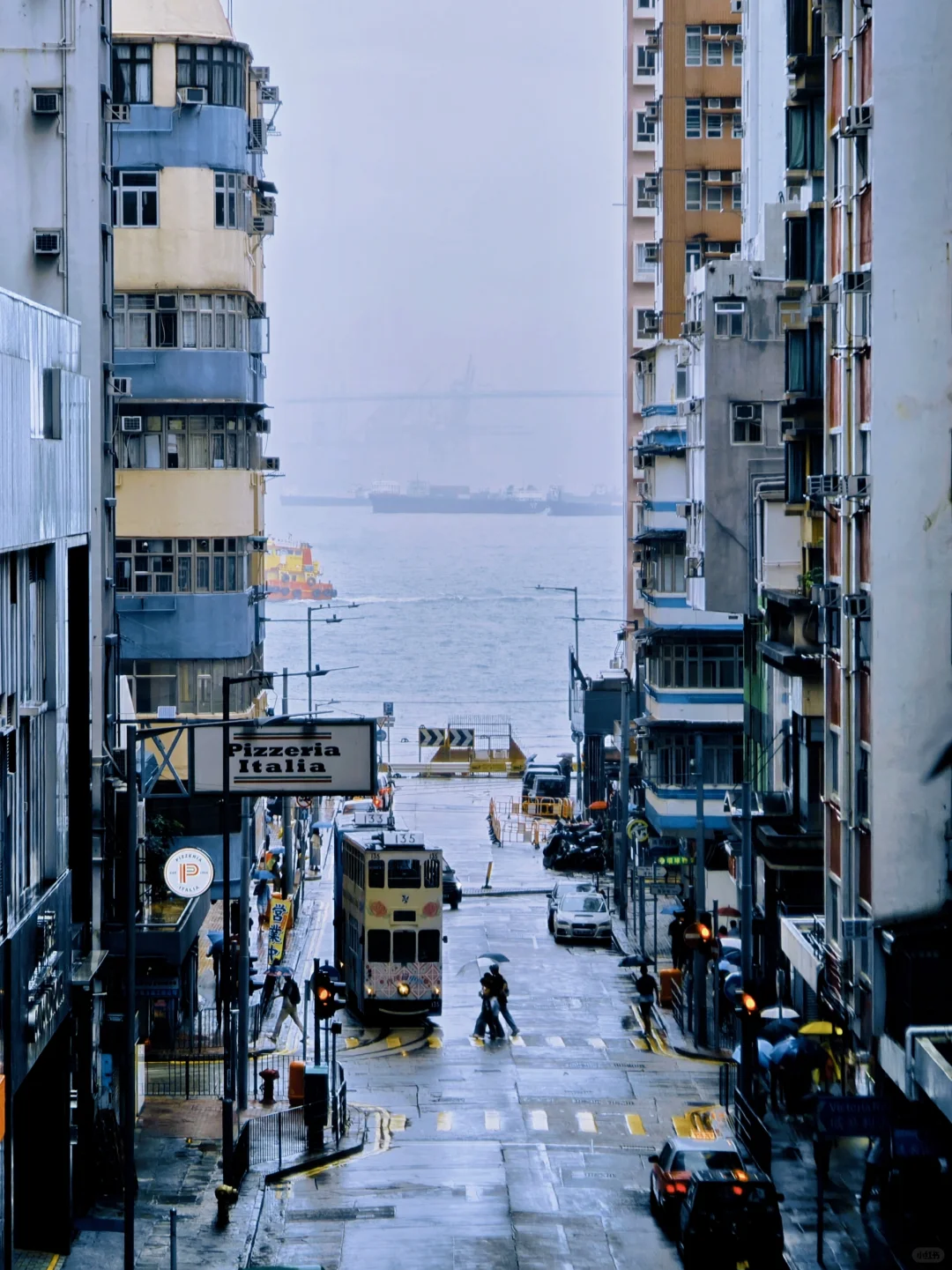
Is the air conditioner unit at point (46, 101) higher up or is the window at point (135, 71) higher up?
the window at point (135, 71)

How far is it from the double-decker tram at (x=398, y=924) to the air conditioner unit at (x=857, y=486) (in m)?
15.4

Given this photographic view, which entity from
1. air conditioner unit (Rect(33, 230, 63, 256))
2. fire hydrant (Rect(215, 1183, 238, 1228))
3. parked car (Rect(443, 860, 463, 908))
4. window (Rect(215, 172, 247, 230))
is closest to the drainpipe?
fire hydrant (Rect(215, 1183, 238, 1228))

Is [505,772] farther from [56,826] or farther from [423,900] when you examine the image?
[56,826]

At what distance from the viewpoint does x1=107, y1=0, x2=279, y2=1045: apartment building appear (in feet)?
172

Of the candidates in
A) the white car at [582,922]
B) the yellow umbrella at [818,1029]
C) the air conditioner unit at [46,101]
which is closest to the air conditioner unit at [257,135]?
the air conditioner unit at [46,101]

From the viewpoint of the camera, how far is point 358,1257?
99.8 feet

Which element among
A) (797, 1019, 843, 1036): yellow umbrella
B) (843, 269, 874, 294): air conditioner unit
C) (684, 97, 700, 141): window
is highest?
(684, 97, 700, 141): window

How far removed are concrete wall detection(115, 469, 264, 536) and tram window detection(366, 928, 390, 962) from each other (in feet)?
36.8

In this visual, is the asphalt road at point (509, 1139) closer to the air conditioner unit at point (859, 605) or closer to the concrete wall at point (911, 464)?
the concrete wall at point (911, 464)

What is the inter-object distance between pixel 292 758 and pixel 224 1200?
7452 millimetres

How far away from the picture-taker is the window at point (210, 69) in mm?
52156

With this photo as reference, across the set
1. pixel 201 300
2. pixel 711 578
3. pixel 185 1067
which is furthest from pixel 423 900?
pixel 201 300

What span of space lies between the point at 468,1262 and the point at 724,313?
3176 cm

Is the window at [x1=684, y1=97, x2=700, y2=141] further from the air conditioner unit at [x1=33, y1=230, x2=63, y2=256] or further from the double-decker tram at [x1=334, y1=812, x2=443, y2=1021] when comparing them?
the air conditioner unit at [x1=33, y1=230, x2=63, y2=256]
